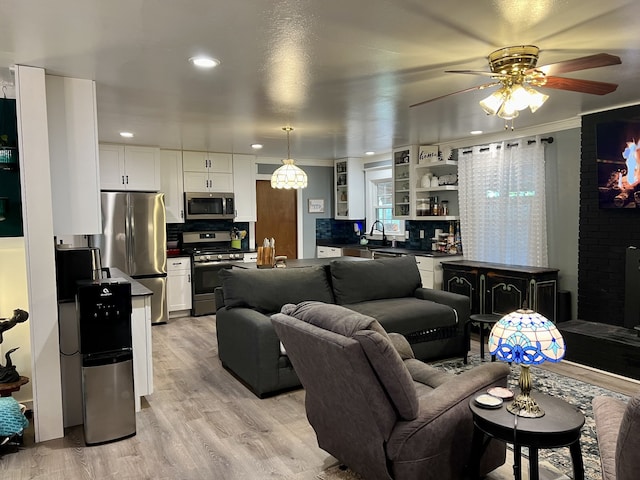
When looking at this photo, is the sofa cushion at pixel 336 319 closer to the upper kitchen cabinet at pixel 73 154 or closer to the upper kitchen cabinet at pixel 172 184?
the upper kitchen cabinet at pixel 73 154

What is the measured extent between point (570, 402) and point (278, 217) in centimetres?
538

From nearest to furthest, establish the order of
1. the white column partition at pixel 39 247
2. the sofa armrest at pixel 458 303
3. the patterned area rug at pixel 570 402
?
1. the patterned area rug at pixel 570 402
2. the white column partition at pixel 39 247
3. the sofa armrest at pixel 458 303

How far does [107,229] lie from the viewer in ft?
18.9

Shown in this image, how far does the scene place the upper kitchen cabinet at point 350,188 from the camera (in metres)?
7.86

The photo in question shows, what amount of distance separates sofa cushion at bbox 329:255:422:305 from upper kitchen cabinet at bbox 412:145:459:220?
1648 millimetres

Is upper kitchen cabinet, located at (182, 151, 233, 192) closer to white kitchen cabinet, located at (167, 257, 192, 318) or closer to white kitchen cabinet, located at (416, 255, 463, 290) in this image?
white kitchen cabinet, located at (167, 257, 192, 318)

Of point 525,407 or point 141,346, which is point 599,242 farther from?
point 141,346

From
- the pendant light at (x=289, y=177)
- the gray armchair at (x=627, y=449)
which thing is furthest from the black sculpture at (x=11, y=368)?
the gray armchair at (x=627, y=449)

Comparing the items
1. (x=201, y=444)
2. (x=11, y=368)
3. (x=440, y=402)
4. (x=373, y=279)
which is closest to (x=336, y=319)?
(x=440, y=402)

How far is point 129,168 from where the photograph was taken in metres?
6.12

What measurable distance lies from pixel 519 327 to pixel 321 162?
6499 mm

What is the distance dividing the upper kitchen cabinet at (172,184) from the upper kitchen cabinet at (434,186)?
11.0 ft

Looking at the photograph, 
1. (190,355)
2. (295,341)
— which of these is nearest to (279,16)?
(295,341)

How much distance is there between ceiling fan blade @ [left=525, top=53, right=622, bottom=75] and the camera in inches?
87.4
